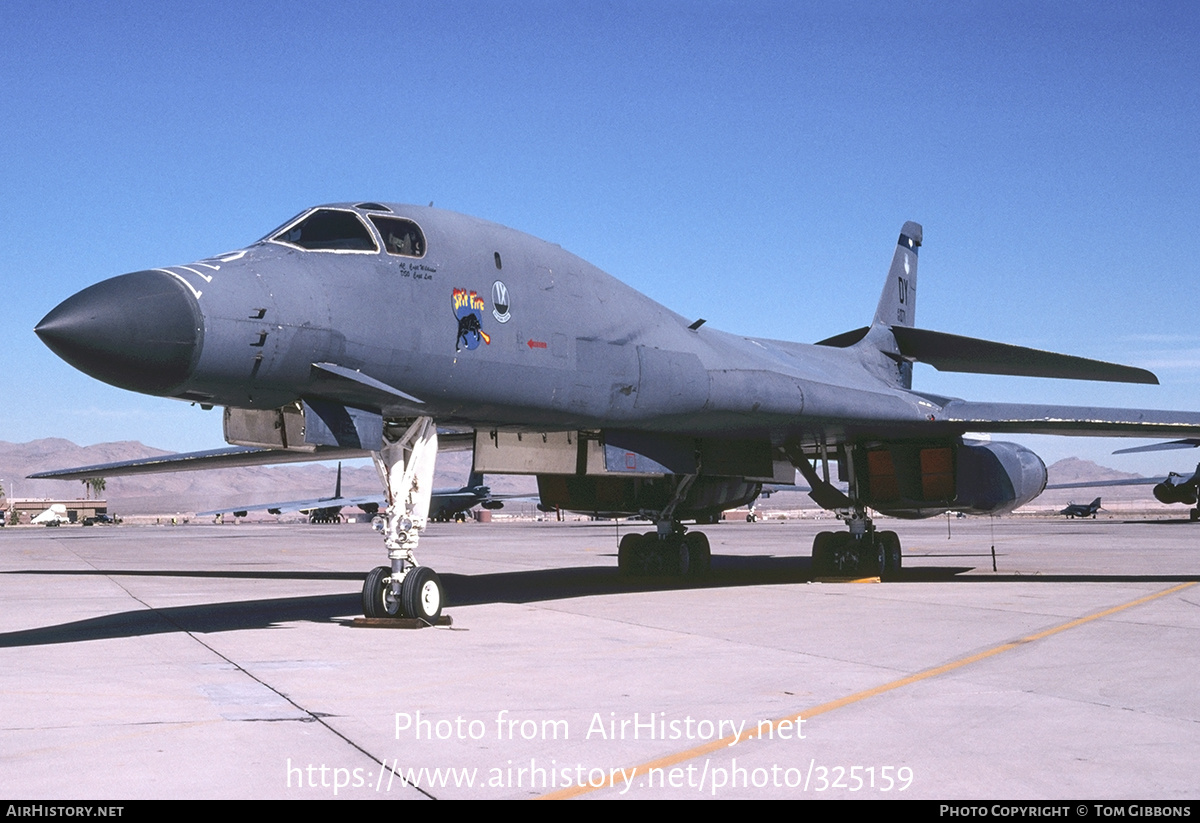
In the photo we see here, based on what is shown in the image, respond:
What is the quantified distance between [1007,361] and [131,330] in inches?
540

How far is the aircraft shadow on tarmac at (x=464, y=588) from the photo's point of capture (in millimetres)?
10203

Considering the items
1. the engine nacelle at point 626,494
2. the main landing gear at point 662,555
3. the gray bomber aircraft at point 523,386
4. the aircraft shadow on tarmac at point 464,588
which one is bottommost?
the aircraft shadow on tarmac at point 464,588

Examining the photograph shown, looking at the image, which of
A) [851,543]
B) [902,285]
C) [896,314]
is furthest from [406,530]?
[902,285]

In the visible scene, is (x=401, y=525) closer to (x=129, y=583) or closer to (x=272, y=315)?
(x=272, y=315)

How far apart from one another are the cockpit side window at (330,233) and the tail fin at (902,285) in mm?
13174

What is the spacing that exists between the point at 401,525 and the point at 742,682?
409cm

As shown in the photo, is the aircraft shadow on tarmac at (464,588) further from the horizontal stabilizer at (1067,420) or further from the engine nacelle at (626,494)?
the horizontal stabilizer at (1067,420)

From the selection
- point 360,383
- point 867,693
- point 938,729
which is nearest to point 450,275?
point 360,383

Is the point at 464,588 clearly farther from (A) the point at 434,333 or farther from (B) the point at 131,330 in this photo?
(B) the point at 131,330

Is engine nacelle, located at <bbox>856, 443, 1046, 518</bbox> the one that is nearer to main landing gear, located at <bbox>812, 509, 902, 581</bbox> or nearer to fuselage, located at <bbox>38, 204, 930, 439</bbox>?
main landing gear, located at <bbox>812, 509, 902, 581</bbox>

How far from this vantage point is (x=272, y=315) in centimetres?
842

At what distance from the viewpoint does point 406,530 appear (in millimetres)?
9820

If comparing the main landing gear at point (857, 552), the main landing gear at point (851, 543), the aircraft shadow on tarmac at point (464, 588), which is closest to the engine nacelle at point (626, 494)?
the aircraft shadow on tarmac at point (464, 588)

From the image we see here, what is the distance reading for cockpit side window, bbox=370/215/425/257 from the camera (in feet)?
31.7
